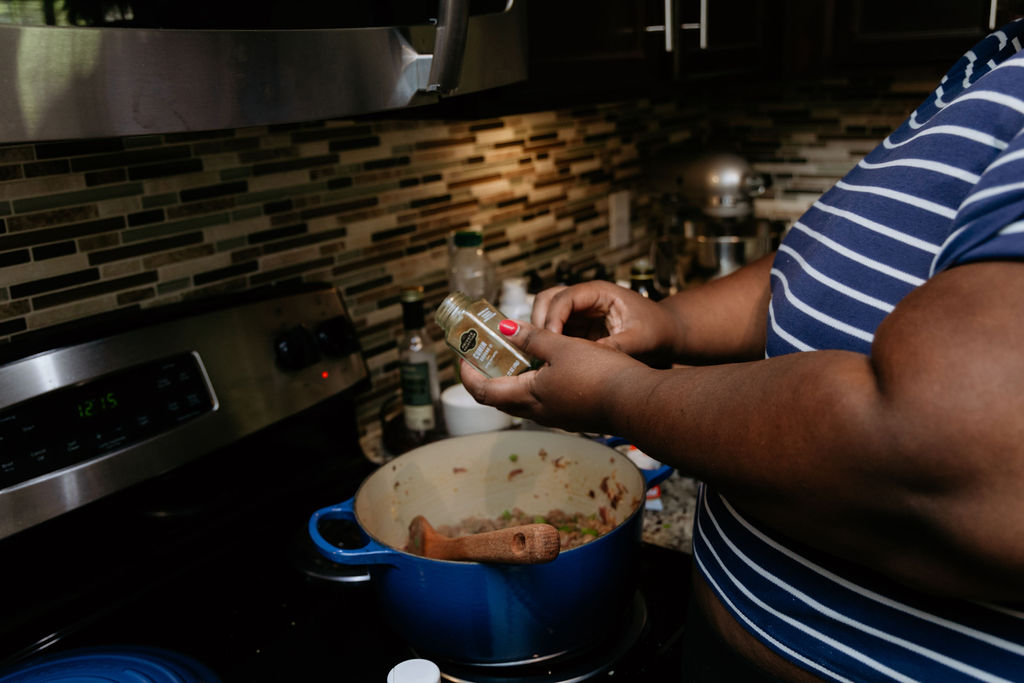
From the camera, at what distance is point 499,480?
3.32 feet

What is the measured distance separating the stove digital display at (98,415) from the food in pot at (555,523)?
0.34 meters

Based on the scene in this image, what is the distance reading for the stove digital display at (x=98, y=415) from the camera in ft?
2.60

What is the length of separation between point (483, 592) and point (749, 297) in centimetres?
44

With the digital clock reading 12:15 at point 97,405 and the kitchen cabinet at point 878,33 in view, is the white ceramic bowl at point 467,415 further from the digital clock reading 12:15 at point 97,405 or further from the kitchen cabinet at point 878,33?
the kitchen cabinet at point 878,33

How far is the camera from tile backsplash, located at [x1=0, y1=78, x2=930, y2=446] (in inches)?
35.4

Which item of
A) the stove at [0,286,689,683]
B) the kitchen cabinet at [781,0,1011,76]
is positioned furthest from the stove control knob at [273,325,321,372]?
the kitchen cabinet at [781,0,1011,76]

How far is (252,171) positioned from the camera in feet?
3.55

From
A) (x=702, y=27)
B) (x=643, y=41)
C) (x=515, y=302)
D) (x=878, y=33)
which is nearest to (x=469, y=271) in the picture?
(x=515, y=302)

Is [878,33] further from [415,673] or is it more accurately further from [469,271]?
[415,673]

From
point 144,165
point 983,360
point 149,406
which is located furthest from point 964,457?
point 144,165

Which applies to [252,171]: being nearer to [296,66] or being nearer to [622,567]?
[296,66]

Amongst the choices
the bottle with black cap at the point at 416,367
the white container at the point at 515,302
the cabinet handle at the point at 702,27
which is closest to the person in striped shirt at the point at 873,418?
the bottle with black cap at the point at 416,367

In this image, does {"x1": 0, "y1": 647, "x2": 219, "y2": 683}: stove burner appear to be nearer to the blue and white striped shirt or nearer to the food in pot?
the food in pot

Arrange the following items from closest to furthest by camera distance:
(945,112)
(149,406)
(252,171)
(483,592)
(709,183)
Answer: (945,112) → (483,592) → (149,406) → (252,171) → (709,183)
